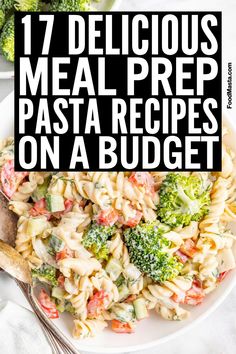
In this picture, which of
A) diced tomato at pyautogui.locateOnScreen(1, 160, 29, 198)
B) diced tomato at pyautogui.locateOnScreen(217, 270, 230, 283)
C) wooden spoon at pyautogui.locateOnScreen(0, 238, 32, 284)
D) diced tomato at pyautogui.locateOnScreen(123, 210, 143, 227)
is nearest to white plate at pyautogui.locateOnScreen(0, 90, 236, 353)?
diced tomato at pyautogui.locateOnScreen(217, 270, 230, 283)

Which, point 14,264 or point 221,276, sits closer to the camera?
point 14,264

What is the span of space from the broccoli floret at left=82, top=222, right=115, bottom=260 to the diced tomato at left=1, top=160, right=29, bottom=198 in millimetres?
328

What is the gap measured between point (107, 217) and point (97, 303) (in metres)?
0.32

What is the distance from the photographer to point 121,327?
2385 millimetres

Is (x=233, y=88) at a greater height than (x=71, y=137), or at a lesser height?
greater

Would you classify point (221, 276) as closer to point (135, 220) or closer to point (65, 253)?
point (135, 220)

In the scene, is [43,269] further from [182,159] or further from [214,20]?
[214,20]

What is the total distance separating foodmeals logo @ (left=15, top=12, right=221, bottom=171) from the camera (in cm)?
255

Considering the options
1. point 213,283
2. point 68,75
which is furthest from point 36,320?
point 68,75

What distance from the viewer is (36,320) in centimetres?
248

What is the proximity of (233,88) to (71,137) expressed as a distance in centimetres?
75

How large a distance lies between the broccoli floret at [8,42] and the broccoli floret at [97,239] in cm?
78

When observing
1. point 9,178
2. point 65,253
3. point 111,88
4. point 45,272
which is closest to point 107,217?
Answer: point 65,253

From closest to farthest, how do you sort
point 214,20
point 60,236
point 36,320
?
1. point 60,236
2. point 36,320
3. point 214,20
